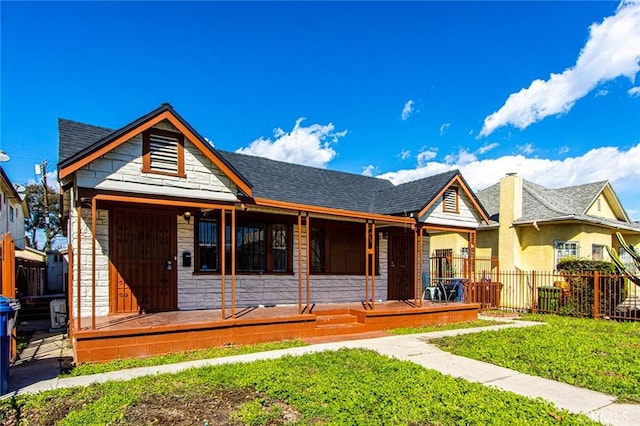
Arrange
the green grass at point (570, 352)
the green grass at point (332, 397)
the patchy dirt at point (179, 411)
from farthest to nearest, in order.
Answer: the green grass at point (570, 352)
the green grass at point (332, 397)
the patchy dirt at point (179, 411)

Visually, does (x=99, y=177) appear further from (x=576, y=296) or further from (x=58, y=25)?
(x=576, y=296)

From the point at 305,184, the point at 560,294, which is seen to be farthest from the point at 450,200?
the point at 560,294

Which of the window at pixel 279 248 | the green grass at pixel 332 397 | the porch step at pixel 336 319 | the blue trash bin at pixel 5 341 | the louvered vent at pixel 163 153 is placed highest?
the louvered vent at pixel 163 153

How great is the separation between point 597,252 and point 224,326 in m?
16.7

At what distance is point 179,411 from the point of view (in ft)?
15.1

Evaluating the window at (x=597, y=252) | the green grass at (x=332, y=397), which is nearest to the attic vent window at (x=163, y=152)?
the green grass at (x=332, y=397)

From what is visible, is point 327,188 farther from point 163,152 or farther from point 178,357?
point 178,357

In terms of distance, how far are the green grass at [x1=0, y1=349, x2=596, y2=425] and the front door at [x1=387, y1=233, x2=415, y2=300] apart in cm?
767

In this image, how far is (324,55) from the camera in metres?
16.6

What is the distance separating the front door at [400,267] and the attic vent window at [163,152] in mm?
8147

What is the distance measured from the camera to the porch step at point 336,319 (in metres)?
9.98

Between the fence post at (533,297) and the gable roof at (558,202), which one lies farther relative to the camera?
the gable roof at (558,202)

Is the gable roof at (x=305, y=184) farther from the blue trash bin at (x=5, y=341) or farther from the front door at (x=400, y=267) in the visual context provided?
the blue trash bin at (x=5, y=341)

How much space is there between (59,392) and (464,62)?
1541 centimetres
